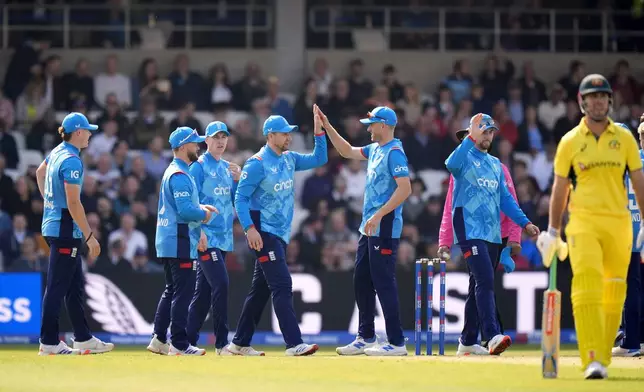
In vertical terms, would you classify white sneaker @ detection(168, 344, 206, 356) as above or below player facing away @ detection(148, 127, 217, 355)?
below

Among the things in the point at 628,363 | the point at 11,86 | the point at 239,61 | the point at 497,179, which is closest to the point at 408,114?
the point at 239,61

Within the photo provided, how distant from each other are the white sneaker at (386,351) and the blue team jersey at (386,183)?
1200 mm

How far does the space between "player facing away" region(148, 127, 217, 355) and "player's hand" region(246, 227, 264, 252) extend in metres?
0.50

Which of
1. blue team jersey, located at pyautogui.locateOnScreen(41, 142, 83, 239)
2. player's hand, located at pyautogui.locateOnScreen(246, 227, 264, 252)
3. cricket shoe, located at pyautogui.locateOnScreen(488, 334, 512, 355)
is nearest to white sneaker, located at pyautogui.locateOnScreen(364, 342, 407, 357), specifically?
cricket shoe, located at pyautogui.locateOnScreen(488, 334, 512, 355)

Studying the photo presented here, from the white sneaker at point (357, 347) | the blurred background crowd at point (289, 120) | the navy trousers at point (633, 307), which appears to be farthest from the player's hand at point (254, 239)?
the blurred background crowd at point (289, 120)

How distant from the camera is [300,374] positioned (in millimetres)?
12312

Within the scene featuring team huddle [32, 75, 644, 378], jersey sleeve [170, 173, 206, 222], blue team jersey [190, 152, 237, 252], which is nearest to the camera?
jersey sleeve [170, 173, 206, 222]

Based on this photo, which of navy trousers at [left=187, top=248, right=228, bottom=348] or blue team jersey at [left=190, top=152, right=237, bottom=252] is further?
blue team jersey at [left=190, top=152, right=237, bottom=252]

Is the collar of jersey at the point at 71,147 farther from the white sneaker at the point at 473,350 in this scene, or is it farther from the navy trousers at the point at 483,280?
the white sneaker at the point at 473,350

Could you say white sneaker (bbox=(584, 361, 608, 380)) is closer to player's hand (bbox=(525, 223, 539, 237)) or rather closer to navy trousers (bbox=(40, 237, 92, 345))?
player's hand (bbox=(525, 223, 539, 237))

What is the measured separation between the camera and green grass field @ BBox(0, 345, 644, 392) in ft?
36.6

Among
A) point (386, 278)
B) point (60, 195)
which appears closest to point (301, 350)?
point (386, 278)

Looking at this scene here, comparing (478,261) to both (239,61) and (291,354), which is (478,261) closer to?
(291,354)

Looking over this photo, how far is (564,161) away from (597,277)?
3.32 feet
